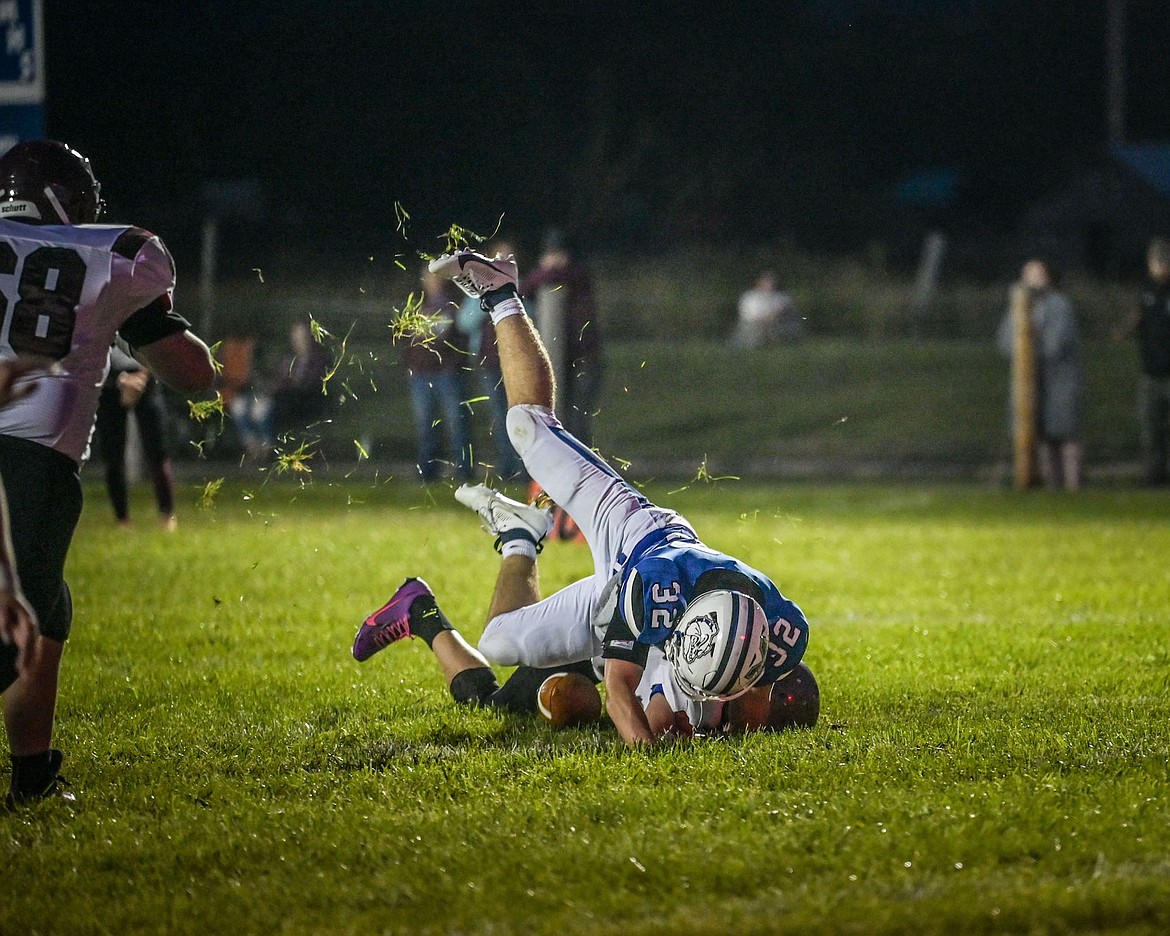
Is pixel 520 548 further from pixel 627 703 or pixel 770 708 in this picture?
pixel 770 708

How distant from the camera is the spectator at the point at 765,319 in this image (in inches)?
991

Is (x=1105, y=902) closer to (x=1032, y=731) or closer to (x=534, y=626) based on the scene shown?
(x=1032, y=731)

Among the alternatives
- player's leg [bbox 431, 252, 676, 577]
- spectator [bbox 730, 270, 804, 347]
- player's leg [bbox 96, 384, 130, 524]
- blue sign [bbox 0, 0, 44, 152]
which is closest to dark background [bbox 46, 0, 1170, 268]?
spectator [bbox 730, 270, 804, 347]

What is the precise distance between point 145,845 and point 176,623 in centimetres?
388

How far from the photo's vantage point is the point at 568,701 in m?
5.84

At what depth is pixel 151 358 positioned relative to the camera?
495cm

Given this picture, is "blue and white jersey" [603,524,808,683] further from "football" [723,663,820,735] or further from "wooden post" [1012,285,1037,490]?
"wooden post" [1012,285,1037,490]

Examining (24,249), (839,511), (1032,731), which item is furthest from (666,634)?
(839,511)

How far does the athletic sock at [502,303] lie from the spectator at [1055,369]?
33.9 ft

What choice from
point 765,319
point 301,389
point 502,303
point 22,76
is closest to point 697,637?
point 502,303

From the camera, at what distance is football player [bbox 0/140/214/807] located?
4.67 metres

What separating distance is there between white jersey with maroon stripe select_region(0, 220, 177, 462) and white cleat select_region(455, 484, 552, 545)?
2.19 m

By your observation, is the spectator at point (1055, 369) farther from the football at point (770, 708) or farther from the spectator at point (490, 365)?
the football at point (770, 708)

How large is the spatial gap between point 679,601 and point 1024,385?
1134 centimetres
